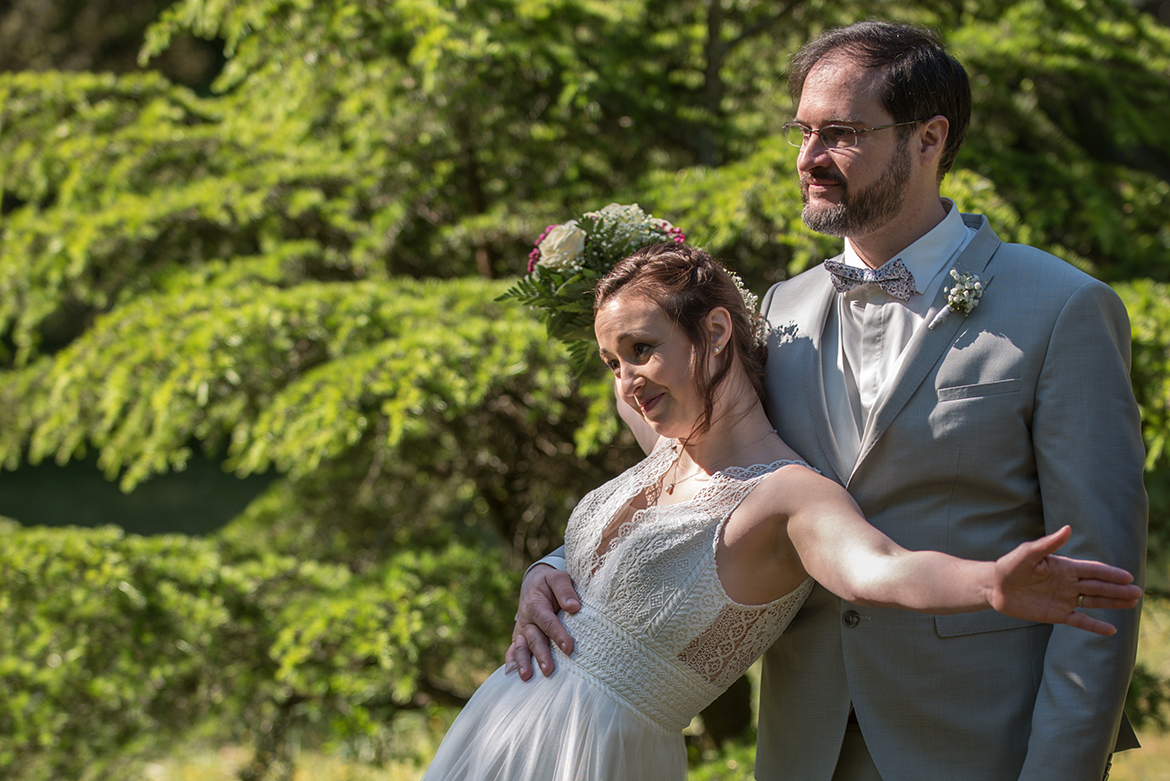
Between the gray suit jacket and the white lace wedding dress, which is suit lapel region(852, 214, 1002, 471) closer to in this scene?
the gray suit jacket

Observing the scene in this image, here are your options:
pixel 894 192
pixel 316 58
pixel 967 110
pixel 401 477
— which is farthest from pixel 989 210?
pixel 401 477

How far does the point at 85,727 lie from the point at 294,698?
2.59 ft

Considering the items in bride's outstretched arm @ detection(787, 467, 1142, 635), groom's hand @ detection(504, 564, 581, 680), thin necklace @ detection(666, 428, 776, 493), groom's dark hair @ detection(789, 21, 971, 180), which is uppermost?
groom's dark hair @ detection(789, 21, 971, 180)

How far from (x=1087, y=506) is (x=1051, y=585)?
0.39 metres

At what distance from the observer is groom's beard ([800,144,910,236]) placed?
66.7 inches

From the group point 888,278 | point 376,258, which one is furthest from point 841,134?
point 376,258

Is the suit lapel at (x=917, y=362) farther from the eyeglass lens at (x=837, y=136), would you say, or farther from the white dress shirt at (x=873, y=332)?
the eyeglass lens at (x=837, y=136)

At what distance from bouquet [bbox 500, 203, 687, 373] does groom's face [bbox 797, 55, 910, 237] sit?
1.36 ft

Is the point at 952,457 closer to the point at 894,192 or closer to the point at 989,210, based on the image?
the point at 894,192

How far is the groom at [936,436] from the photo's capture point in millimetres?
1513

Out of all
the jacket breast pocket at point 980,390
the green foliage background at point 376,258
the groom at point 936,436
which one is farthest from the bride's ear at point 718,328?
the green foliage background at point 376,258

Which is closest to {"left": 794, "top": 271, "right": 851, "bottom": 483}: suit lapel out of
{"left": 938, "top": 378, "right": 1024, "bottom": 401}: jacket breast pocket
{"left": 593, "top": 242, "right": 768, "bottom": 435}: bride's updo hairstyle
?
{"left": 593, "top": 242, "right": 768, "bottom": 435}: bride's updo hairstyle

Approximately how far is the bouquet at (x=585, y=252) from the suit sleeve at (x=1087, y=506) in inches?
33.7

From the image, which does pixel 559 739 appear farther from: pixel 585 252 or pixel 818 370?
pixel 585 252
